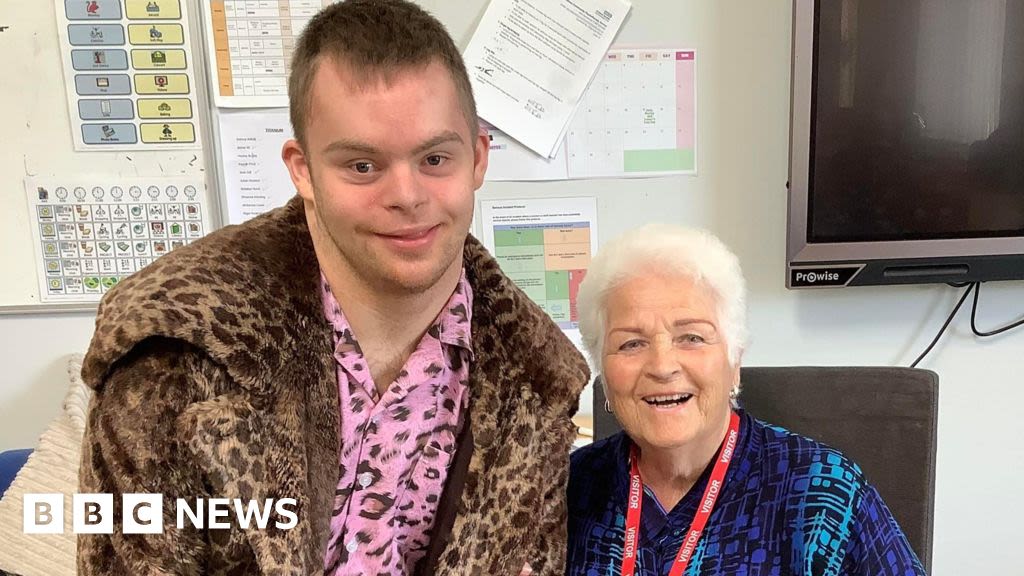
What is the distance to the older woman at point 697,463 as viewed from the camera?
1.07 meters

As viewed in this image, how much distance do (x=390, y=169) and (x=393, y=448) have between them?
408mm

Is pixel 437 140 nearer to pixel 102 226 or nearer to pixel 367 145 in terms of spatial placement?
pixel 367 145

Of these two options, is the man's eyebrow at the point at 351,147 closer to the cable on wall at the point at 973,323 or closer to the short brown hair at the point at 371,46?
the short brown hair at the point at 371,46

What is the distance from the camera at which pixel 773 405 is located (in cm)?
142

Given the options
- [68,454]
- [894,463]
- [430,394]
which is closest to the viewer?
[430,394]

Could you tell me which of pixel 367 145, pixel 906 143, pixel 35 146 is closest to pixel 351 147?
pixel 367 145

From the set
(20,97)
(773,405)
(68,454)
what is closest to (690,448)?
(773,405)

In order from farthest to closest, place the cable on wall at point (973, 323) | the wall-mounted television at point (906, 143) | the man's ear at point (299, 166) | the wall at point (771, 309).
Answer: the cable on wall at point (973, 323), the wall at point (771, 309), the wall-mounted television at point (906, 143), the man's ear at point (299, 166)

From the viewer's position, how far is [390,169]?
3.04 feet

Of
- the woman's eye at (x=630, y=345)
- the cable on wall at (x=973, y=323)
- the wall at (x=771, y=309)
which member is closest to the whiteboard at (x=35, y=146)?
the wall at (x=771, y=309)

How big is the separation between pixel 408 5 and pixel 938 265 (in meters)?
1.47

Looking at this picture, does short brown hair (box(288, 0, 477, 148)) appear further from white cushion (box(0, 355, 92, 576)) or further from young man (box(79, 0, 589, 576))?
white cushion (box(0, 355, 92, 576))

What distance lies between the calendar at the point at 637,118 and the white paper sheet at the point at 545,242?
0.37 ft

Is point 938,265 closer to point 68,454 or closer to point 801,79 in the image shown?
point 801,79
